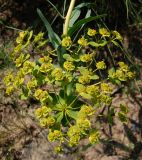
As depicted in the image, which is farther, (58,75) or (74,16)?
(74,16)

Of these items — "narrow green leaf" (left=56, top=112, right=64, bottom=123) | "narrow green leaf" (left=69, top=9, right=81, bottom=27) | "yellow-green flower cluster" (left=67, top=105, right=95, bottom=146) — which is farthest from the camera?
"narrow green leaf" (left=69, top=9, right=81, bottom=27)

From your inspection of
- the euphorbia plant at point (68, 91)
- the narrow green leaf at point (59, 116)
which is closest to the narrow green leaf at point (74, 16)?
the euphorbia plant at point (68, 91)

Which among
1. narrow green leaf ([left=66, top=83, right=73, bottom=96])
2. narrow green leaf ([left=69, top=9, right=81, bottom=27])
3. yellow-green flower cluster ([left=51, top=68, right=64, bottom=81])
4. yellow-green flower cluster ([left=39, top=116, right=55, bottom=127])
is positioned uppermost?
narrow green leaf ([left=69, top=9, right=81, bottom=27])

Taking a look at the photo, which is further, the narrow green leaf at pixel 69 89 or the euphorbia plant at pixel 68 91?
the narrow green leaf at pixel 69 89

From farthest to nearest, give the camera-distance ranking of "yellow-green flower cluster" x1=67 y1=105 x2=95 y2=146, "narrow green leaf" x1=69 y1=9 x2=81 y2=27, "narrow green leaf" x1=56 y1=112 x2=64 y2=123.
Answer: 1. "narrow green leaf" x1=69 y1=9 x2=81 y2=27
2. "narrow green leaf" x1=56 y1=112 x2=64 y2=123
3. "yellow-green flower cluster" x1=67 y1=105 x2=95 y2=146

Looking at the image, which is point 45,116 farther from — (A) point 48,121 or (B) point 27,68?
(B) point 27,68

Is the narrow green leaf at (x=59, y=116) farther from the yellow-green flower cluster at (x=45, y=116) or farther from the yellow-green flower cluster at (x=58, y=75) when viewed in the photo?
the yellow-green flower cluster at (x=58, y=75)

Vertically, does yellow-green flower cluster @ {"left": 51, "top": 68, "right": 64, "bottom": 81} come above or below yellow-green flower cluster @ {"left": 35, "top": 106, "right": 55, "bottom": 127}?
above

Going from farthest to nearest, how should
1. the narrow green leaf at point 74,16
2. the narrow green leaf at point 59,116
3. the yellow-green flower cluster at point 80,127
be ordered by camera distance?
the narrow green leaf at point 74,16 → the narrow green leaf at point 59,116 → the yellow-green flower cluster at point 80,127

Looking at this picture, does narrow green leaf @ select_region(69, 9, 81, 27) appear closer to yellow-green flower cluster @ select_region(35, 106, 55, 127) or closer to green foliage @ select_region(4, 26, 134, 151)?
green foliage @ select_region(4, 26, 134, 151)

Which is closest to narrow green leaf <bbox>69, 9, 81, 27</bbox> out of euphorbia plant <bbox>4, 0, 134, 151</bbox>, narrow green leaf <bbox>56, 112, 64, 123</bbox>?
euphorbia plant <bbox>4, 0, 134, 151</bbox>

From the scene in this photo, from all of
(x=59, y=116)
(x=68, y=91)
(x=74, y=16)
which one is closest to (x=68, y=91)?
(x=68, y=91)
